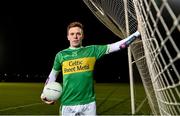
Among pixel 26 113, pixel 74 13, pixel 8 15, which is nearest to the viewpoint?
pixel 26 113

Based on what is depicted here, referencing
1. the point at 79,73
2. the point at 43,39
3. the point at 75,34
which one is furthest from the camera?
the point at 43,39

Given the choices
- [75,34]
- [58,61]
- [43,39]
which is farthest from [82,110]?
[43,39]

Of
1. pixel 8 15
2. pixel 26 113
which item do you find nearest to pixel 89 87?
pixel 26 113

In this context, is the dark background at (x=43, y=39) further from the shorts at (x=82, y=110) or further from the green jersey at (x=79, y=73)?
the shorts at (x=82, y=110)

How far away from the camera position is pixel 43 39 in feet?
162

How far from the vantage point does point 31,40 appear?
4888 cm

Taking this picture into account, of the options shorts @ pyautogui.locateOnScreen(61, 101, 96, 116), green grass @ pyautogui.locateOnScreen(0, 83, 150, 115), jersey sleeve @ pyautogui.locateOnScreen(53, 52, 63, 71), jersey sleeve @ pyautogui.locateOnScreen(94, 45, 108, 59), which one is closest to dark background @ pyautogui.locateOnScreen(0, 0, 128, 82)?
green grass @ pyautogui.locateOnScreen(0, 83, 150, 115)

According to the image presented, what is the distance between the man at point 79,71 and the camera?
415cm

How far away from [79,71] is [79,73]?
2 centimetres

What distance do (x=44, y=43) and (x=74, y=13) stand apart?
16.6 ft

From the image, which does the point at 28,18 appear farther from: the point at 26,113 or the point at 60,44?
the point at 26,113

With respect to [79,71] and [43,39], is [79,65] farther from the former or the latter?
[43,39]

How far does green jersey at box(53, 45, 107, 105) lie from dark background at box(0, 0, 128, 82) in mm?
41758

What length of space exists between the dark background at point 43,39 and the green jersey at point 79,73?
137ft
